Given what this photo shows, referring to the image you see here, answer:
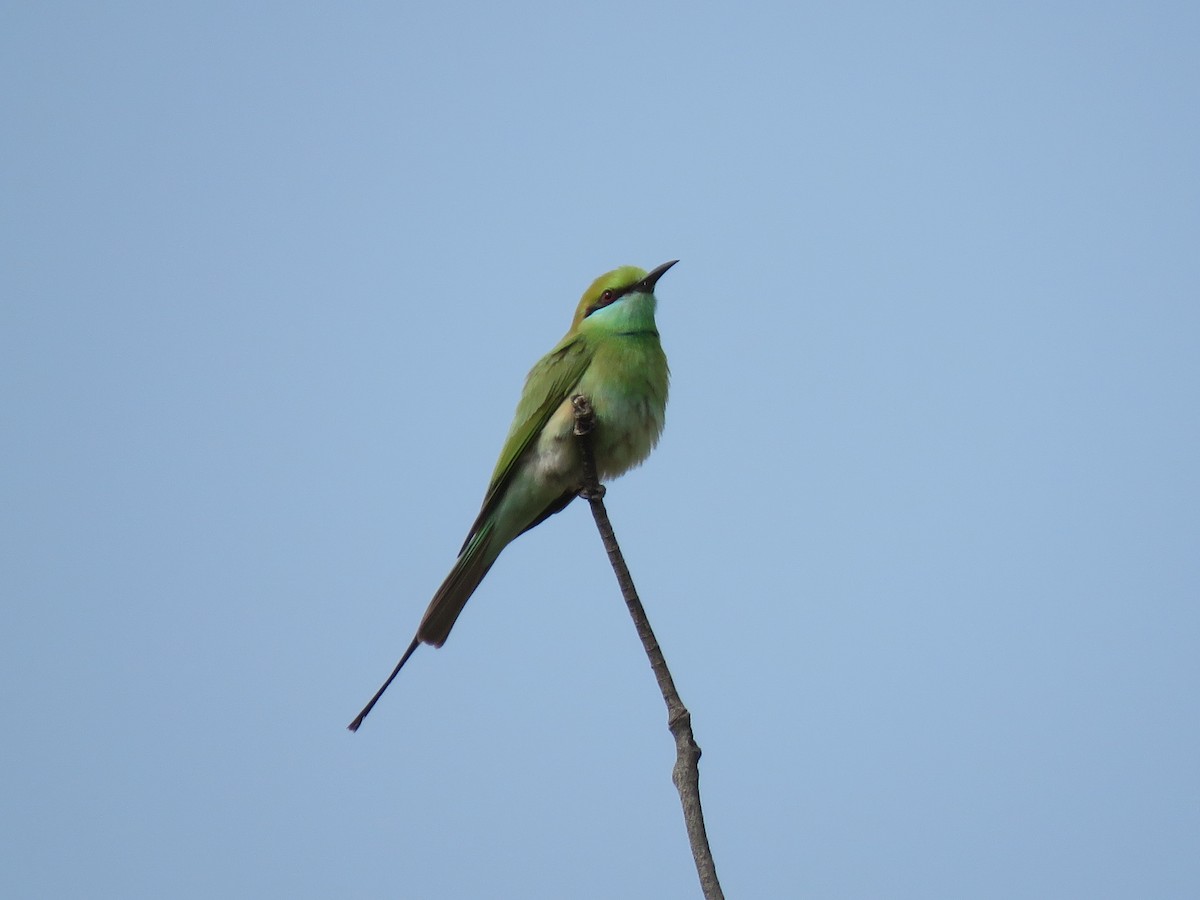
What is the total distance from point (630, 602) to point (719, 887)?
0.73 m

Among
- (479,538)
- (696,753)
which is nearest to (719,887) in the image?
(696,753)

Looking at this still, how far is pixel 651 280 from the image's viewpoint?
457cm

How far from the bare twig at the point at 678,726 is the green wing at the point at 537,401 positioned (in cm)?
121

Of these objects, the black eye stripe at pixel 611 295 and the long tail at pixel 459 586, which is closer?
the long tail at pixel 459 586

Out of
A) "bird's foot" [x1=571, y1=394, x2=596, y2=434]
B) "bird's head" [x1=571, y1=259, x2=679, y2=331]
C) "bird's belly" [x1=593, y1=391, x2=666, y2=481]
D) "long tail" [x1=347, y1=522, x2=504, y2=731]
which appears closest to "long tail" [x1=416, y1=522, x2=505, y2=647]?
"long tail" [x1=347, y1=522, x2=504, y2=731]

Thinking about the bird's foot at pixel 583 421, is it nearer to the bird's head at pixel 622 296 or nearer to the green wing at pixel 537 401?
the green wing at pixel 537 401

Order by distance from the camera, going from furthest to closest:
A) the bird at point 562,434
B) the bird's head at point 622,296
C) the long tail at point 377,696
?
the bird's head at point 622,296, the bird at point 562,434, the long tail at point 377,696

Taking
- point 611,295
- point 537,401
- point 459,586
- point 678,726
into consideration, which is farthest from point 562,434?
point 678,726

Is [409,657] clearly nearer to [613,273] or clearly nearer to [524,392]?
[524,392]

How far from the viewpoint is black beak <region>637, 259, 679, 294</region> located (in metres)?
4.55

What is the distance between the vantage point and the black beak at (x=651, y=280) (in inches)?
179

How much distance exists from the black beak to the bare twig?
1738mm

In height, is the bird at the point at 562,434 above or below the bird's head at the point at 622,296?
below

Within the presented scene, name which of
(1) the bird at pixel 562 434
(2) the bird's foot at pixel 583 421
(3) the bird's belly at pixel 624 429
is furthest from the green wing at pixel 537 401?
(2) the bird's foot at pixel 583 421
